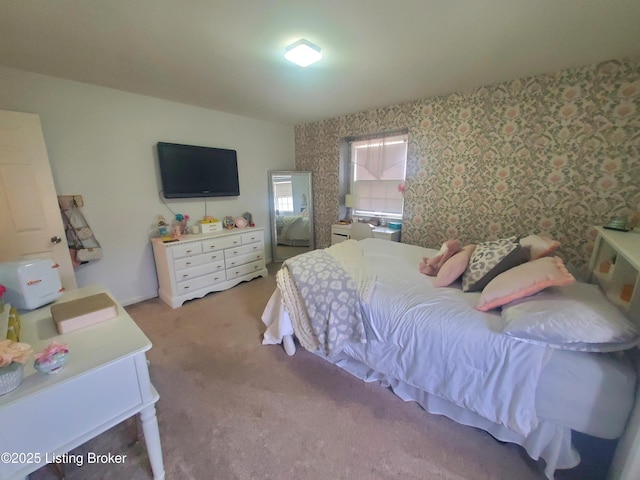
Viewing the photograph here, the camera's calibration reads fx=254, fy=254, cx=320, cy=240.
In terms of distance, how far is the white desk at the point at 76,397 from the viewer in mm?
752

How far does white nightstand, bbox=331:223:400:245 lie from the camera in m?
3.51

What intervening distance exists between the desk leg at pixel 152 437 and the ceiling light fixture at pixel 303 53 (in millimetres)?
2204

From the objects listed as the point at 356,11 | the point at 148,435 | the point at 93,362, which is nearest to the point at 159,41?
the point at 356,11

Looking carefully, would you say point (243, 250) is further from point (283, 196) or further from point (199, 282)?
point (283, 196)

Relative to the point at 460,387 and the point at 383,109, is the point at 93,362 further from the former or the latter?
the point at 383,109

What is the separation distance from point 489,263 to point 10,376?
223 centimetres

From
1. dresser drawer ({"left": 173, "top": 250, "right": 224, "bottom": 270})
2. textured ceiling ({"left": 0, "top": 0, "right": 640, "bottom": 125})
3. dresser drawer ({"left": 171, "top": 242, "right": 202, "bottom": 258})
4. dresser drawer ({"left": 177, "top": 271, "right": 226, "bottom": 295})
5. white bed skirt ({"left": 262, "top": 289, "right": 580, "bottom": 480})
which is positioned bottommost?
white bed skirt ({"left": 262, "top": 289, "right": 580, "bottom": 480})

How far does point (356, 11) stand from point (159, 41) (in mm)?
1335

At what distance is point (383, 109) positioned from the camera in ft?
11.1

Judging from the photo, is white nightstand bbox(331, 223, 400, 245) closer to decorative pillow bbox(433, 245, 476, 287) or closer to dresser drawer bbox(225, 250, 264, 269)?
dresser drawer bbox(225, 250, 264, 269)

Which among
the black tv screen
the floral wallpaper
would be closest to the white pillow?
the floral wallpaper

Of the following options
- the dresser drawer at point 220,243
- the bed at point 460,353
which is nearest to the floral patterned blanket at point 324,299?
the bed at point 460,353

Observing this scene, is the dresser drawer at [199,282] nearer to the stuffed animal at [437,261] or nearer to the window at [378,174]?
the window at [378,174]

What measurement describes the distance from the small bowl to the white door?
6.42ft
